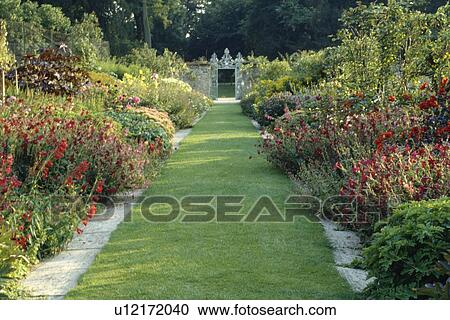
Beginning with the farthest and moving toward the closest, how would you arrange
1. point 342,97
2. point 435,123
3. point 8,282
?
1. point 342,97
2. point 435,123
3. point 8,282

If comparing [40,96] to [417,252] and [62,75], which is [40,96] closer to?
[62,75]

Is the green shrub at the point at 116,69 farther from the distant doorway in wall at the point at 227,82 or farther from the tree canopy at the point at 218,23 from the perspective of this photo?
the distant doorway in wall at the point at 227,82

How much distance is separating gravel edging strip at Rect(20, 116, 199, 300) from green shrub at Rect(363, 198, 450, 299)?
80.2 inches

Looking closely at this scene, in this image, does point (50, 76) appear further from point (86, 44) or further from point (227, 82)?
point (227, 82)

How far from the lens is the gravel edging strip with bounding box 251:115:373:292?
4480mm

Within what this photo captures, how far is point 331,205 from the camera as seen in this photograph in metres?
6.29

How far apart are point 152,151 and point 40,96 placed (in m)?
4.12

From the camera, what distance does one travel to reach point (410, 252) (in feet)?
12.6

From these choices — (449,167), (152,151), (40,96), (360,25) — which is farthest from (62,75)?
(449,167)

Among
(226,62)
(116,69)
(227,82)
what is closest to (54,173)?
(116,69)

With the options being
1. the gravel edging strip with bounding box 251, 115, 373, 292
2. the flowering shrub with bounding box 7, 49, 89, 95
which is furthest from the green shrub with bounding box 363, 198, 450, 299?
the flowering shrub with bounding box 7, 49, 89, 95

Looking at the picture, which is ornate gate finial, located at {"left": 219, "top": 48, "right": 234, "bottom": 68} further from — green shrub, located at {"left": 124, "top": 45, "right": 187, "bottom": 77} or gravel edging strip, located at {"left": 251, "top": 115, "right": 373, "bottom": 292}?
gravel edging strip, located at {"left": 251, "top": 115, "right": 373, "bottom": 292}

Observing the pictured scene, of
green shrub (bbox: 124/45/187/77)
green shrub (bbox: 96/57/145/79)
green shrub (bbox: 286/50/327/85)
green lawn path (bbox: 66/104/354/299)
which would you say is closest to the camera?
green lawn path (bbox: 66/104/354/299)
